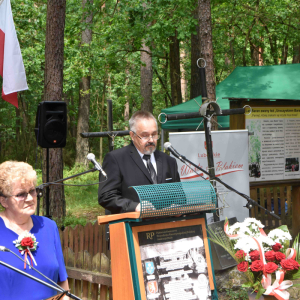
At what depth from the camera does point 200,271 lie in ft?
9.25

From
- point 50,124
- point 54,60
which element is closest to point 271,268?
point 50,124

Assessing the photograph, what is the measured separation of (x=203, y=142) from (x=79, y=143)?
1492 centimetres

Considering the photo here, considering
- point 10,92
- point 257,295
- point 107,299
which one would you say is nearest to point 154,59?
point 10,92

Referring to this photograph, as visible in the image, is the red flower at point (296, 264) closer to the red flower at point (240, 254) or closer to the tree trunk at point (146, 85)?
the red flower at point (240, 254)

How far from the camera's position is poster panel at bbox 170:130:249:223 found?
6.23 meters

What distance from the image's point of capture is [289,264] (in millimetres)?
2861

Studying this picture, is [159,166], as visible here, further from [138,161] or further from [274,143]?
[274,143]

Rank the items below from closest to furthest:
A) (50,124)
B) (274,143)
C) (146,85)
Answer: (50,124), (274,143), (146,85)

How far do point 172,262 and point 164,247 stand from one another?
4.2 inches

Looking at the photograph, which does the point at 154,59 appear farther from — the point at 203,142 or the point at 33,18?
the point at 203,142

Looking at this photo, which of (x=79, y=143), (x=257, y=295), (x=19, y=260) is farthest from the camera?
(x=79, y=143)

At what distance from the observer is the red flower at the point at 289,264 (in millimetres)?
2857

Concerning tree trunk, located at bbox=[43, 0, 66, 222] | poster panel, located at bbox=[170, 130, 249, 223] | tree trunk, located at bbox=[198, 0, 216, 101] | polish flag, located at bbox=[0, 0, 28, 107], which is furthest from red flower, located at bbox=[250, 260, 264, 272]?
tree trunk, located at bbox=[43, 0, 66, 222]

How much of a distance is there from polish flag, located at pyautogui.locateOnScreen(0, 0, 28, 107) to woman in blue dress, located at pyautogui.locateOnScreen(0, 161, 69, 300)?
4847 mm
